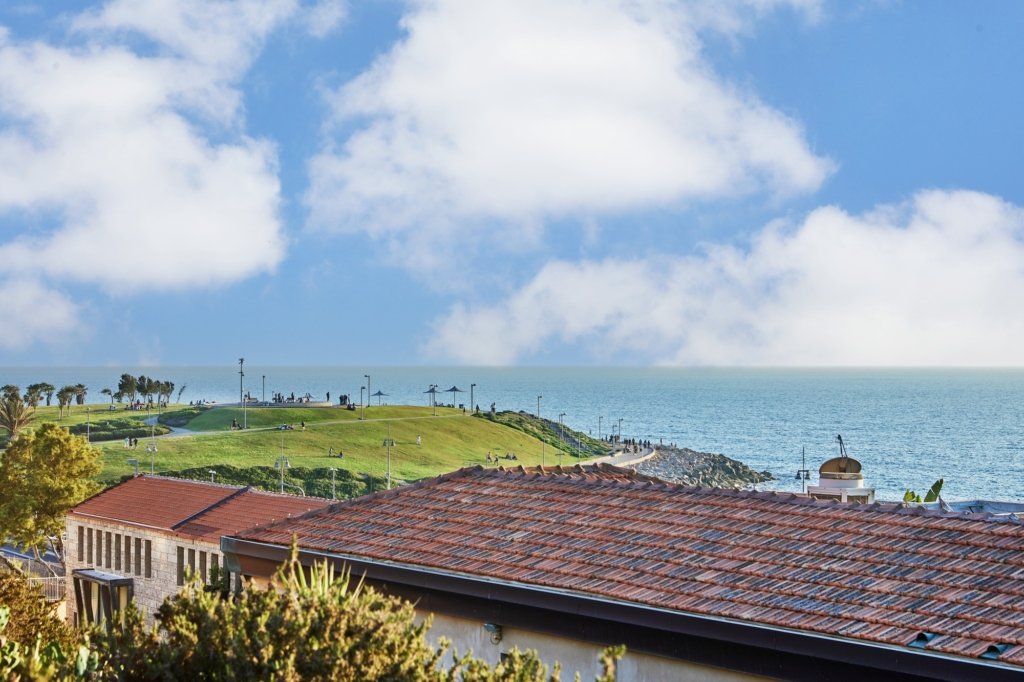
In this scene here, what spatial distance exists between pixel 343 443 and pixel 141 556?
72.1 m

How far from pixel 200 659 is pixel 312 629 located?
787 mm

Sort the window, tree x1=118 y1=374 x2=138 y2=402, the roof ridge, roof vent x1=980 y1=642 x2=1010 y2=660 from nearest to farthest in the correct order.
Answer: roof vent x1=980 y1=642 x2=1010 y2=660, the roof ridge, the window, tree x1=118 y1=374 x2=138 y2=402

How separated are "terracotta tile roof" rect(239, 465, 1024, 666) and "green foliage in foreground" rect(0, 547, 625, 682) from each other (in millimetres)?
3982

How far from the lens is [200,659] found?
6738 millimetres

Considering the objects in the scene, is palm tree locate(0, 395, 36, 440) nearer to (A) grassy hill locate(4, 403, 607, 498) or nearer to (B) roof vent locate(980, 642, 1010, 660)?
(A) grassy hill locate(4, 403, 607, 498)

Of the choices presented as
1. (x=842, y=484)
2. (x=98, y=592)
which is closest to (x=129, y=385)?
(x=98, y=592)

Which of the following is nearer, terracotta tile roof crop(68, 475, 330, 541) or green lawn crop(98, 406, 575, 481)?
terracotta tile roof crop(68, 475, 330, 541)

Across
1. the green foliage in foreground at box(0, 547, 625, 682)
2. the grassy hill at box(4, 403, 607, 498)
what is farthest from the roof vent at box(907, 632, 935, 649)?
the grassy hill at box(4, 403, 607, 498)

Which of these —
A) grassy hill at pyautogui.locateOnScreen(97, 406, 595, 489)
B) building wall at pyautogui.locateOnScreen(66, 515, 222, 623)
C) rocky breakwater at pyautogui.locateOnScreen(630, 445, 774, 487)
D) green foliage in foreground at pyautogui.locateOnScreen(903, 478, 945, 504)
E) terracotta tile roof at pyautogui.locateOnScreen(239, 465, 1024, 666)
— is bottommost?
rocky breakwater at pyautogui.locateOnScreen(630, 445, 774, 487)

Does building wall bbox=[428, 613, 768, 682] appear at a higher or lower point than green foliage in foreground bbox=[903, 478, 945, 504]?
higher

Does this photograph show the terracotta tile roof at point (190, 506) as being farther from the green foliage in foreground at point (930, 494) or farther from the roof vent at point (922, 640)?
the roof vent at point (922, 640)

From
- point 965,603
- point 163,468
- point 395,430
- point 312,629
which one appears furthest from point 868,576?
point 395,430

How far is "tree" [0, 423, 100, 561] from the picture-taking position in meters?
42.5

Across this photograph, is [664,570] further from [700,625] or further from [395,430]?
[395,430]
